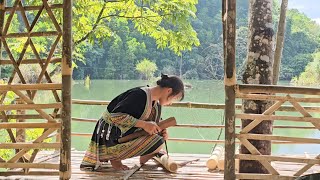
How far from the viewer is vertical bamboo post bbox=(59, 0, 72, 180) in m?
3.04

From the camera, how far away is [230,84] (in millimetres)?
2934

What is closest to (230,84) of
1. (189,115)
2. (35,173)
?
(35,173)

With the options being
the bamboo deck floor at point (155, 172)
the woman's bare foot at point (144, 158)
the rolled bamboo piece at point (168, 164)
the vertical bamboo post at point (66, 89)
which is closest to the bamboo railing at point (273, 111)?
the bamboo deck floor at point (155, 172)

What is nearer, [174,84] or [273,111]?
[273,111]

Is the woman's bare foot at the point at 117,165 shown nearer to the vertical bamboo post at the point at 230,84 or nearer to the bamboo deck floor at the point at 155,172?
the bamboo deck floor at the point at 155,172

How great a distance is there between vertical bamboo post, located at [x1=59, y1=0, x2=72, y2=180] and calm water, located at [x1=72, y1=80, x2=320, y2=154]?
10.1 ft

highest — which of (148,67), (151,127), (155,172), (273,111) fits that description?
(273,111)

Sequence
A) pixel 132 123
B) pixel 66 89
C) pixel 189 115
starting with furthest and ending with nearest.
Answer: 1. pixel 189 115
2. pixel 132 123
3. pixel 66 89

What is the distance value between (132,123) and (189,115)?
23.1ft

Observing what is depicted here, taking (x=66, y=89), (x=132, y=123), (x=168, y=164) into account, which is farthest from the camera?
(x=168, y=164)

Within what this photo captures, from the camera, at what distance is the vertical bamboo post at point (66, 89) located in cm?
304

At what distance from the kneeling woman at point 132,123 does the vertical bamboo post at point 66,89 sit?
1.32 ft

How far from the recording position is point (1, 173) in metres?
3.39

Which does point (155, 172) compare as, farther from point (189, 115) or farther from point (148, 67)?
point (148, 67)
